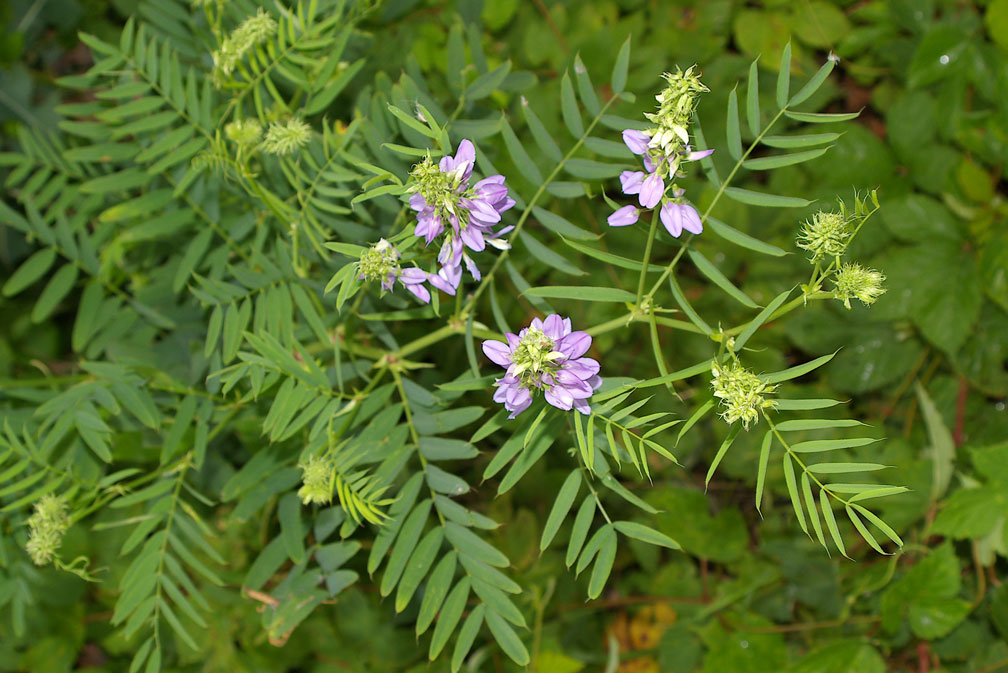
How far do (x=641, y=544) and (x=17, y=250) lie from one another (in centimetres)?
229

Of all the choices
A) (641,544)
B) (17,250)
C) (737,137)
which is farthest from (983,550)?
(17,250)

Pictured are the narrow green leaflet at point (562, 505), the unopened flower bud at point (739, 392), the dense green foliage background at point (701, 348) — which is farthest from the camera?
the dense green foliage background at point (701, 348)

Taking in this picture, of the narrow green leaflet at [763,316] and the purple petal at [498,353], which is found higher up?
the narrow green leaflet at [763,316]

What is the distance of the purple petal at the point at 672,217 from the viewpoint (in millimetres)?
1196

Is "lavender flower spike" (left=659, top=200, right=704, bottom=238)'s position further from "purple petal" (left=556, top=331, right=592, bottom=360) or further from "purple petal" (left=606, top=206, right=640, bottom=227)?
"purple petal" (left=556, top=331, right=592, bottom=360)

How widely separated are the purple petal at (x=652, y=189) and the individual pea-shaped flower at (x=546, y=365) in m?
0.23

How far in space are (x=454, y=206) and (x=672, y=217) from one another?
1.14ft

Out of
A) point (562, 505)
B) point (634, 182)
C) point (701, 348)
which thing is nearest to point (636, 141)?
point (634, 182)

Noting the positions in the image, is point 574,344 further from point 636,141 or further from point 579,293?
point 636,141

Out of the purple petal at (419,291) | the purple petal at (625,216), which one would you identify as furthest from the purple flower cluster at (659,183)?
the purple petal at (419,291)

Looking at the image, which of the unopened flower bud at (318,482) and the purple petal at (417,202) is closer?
A: the purple petal at (417,202)

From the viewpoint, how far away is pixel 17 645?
93.2 inches

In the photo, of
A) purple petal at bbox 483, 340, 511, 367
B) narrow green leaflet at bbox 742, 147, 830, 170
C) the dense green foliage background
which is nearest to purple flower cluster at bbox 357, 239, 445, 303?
purple petal at bbox 483, 340, 511, 367

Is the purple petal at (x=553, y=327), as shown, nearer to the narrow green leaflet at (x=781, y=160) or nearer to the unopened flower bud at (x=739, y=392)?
the unopened flower bud at (x=739, y=392)
